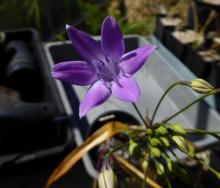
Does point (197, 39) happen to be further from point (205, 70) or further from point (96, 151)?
point (96, 151)

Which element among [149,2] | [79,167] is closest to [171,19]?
[149,2]

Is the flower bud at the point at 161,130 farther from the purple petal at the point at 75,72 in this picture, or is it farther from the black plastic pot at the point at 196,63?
the black plastic pot at the point at 196,63

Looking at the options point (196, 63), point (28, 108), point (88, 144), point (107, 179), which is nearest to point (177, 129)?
point (107, 179)

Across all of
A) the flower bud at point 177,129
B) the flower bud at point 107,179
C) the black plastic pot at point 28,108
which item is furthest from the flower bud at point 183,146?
the black plastic pot at point 28,108

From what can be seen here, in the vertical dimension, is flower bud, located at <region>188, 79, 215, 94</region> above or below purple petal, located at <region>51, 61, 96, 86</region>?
below

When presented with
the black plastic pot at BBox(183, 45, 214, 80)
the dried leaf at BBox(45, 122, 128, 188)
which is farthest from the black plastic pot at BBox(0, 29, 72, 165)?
the black plastic pot at BBox(183, 45, 214, 80)

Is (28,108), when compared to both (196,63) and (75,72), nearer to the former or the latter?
(75,72)

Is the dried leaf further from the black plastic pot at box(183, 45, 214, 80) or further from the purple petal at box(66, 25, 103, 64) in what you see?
A: the black plastic pot at box(183, 45, 214, 80)
